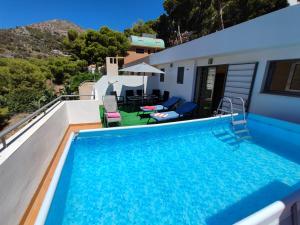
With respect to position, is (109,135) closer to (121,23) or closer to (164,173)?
(164,173)

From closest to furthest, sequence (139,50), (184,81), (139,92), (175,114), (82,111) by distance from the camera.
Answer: (82,111)
(175,114)
(184,81)
(139,92)
(139,50)

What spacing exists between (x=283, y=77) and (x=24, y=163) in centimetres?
719

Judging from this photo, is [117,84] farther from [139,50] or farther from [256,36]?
[139,50]

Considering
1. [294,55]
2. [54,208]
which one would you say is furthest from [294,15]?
[54,208]

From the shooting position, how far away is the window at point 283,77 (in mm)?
4879

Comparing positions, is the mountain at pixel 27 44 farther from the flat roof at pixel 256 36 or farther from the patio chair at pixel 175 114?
the flat roof at pixel 256 36

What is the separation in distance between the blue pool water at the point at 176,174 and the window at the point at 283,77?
113 centimetres

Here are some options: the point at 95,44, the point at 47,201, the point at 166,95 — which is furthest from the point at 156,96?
the point at 95,44

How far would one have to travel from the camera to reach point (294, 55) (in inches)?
175

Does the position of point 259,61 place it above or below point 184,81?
above

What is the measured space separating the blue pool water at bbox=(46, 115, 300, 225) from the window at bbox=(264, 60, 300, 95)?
113cm

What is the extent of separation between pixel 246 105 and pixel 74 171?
6042 millimetres

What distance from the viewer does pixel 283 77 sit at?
5191mm

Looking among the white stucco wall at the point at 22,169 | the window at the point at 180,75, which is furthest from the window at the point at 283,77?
the white stucco wall at the point at 22,169
